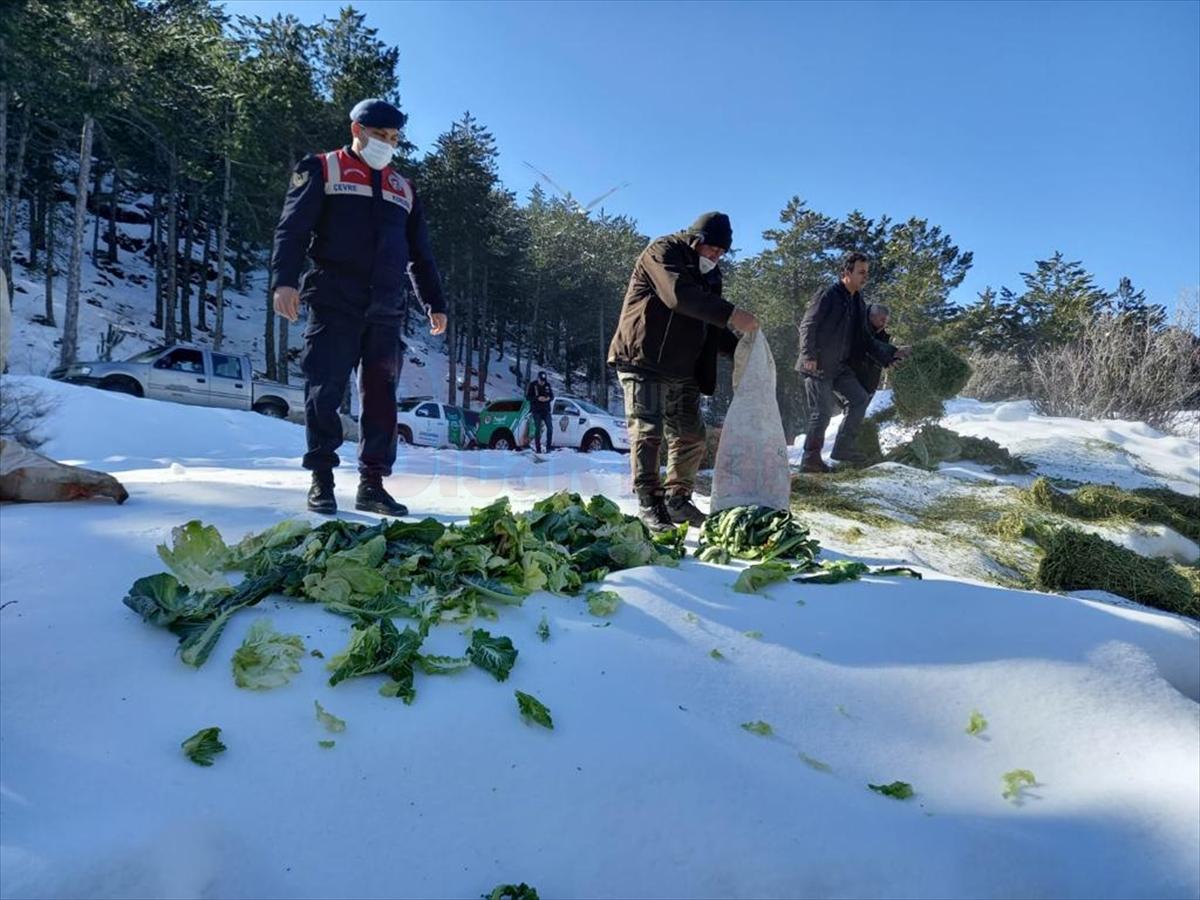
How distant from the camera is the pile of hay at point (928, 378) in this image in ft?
23.2

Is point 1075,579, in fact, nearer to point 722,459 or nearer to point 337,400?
point 722,459

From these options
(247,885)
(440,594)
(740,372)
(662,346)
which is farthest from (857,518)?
(247,885)

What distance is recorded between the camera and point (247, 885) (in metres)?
1.17

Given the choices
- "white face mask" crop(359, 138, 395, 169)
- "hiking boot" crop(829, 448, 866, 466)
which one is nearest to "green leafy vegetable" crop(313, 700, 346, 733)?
"white face mask" crop(359, 138, 395, 169)

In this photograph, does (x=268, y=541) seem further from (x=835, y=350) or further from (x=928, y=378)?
(x=928, y=378)

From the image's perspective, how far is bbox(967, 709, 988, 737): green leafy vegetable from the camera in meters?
1.76

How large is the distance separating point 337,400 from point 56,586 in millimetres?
1414

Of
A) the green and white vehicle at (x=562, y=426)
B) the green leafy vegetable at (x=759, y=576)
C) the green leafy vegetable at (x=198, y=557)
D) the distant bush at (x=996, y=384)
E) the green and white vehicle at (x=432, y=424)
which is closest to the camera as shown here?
the green leafy vegetable at (x=198, y=557)

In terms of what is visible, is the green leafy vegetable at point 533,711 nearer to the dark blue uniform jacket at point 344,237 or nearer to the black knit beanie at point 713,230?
the dark blue uniform jacket at point 344,237

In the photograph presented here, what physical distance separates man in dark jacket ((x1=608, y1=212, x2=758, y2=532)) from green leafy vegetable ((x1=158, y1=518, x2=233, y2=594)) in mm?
1826

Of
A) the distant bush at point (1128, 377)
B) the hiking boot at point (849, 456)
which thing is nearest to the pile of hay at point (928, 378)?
the hiking boot at point (849, 456)

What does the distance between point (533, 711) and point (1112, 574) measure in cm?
296

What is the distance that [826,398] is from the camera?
6.32 metres

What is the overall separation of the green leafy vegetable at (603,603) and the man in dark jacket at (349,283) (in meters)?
1.42
